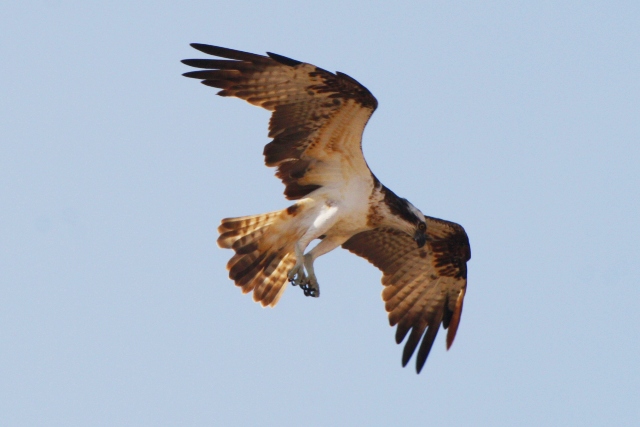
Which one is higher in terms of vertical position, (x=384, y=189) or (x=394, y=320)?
(x=384, y=189)

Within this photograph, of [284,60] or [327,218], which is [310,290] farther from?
[284,60]

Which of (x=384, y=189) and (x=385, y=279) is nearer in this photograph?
(x=384, y=189)

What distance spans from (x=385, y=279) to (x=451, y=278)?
721mm

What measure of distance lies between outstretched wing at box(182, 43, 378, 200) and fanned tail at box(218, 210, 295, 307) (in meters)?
0.45

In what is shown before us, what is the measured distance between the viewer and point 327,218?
11.3m

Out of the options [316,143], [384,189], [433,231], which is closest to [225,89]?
[316,143]

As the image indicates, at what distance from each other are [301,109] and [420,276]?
2.85m

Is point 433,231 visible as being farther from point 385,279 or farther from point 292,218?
point 292,218

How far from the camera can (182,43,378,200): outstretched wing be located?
34.8ft

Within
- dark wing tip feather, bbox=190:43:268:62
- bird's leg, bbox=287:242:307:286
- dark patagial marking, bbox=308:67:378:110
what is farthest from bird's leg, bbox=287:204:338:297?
dark wing tip feather, bbox=190:43:268:62

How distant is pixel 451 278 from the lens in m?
12.8

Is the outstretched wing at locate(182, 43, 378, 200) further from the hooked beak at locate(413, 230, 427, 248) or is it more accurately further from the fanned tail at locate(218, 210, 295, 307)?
the hooked beak at locate(413, 230, 427, 248)

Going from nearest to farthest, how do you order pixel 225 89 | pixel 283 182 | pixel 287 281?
Answer: pixel 225 89
pixel 283 182
pixel 287 281

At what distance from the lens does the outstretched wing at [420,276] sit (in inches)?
494
